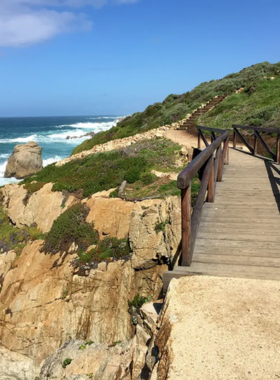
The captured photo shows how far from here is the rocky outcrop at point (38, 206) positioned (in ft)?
40.5

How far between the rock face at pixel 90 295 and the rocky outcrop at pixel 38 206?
9.85 feet

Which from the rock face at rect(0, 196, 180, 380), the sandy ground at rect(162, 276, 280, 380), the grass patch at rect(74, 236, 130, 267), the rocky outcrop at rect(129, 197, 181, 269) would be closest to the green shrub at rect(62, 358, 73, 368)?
the rock face at rect(0, 196, 180, 380)

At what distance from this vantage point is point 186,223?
3.84 metres

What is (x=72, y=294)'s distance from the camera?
8797mm

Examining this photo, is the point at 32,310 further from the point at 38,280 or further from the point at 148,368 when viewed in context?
the point at 148,368

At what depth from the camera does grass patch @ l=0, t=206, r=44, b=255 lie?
11.6m

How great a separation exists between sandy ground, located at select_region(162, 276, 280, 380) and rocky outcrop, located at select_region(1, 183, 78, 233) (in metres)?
9.33

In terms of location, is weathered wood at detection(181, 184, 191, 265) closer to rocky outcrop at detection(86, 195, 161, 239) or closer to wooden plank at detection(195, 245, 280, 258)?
wooden plank at detection(195, 245, 280, 258)

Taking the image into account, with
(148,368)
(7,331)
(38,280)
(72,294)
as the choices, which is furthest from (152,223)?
(148,368)

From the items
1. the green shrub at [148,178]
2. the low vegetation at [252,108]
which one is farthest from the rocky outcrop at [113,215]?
the low vegetation at [252,108]

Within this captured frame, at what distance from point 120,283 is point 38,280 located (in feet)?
8.90

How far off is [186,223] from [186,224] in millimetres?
15

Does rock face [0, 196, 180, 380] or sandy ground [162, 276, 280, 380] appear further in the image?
rock face [0, 196, 180, 380]

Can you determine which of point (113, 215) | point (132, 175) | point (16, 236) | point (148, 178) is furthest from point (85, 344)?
point (132, 175)
